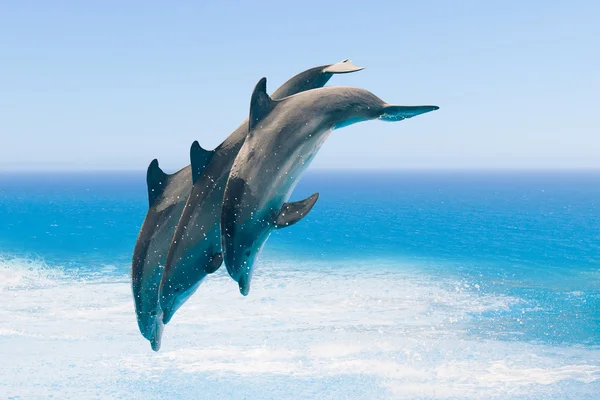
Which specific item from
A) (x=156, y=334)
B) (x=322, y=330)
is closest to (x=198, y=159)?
(x=156, y=334)

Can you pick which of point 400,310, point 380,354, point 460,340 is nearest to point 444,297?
point 400,310

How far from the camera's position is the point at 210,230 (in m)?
4.45

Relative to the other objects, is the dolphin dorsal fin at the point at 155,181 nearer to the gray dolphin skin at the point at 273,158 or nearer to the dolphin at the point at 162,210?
the dolphin at the point at 162,210

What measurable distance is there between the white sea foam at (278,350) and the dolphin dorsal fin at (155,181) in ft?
57.5

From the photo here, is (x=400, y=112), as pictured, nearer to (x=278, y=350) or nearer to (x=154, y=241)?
(x=154, y=241)

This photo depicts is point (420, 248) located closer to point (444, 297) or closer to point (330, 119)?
point (444, 297)

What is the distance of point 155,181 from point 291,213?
4.58 ft

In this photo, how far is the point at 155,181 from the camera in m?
4.94

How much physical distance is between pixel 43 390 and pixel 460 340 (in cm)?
1850

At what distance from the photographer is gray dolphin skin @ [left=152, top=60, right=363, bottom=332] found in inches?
173

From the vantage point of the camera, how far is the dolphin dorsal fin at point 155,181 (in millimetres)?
4895

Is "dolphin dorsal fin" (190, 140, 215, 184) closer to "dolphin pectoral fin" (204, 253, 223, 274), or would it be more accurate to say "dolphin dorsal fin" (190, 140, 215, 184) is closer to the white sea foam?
"dolphin pectoral fin" (204, 253, 223, 274)

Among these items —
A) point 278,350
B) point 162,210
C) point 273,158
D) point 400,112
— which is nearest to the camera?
point 273,158

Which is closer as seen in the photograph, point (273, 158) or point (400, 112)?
point (273, 158)
